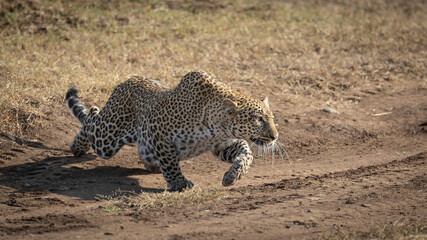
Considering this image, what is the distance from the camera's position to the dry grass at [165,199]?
22.9 feet

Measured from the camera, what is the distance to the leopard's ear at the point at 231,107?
300 inches

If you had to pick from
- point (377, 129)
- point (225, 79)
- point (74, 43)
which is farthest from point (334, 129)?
point (74, 43)

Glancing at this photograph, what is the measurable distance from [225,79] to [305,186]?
4.54 metres

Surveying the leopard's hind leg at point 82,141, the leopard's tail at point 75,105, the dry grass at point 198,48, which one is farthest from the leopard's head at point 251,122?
the dry grass at point 198,48

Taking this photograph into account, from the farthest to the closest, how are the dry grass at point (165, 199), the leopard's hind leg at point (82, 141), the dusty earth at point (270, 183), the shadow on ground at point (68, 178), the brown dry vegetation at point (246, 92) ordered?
the leopard's hind leg at point (82, 141)
the shadow on ground at point (68, 178)
the dry grass at point (165, 199)
the brown dry vegetation at point (246, 92)
the dusty earth at point (270, 183)

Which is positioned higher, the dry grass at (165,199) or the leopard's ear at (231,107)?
the leopard's ear at (231,107)

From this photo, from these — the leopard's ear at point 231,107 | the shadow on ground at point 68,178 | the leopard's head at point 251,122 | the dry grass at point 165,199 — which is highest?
the leopard's ear at point 231,107

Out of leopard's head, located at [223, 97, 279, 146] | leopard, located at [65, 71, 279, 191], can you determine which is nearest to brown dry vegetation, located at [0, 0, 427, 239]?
leopard, located at [65, 71, 279, 191]

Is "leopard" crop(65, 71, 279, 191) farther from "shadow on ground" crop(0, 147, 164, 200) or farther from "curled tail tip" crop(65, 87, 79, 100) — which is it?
"curled tail tip" crop(65, 87, 79, 100)

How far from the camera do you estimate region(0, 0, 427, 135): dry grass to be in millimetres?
10906

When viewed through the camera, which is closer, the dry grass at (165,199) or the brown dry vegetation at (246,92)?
the brown dry vegetation at (246,92)

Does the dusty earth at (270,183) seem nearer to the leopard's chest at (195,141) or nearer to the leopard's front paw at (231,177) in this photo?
the leopard's front paw at (231,177)

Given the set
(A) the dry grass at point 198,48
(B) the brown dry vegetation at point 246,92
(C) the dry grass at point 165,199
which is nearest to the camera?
(B) the brown dry vegetation at point 246,92

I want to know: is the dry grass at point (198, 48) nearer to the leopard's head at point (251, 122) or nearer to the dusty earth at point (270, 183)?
the dusty earth at point (270, 183)
